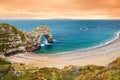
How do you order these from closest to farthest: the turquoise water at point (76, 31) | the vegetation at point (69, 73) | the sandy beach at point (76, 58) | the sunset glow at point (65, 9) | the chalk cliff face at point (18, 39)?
the vegetation at point (69, 73), the sunset glow at point (65, 9), the turquoise water at point (76, 31), the sandy beach at point (76, 58), the chalk cliff face at point (18, 39)

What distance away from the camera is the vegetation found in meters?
8.49

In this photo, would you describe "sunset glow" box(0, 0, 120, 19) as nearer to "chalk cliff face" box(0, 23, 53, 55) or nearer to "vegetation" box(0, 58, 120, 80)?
"chalk cliff face" box(0, 23, 53, 55)

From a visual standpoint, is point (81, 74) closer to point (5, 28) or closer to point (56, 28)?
point (56, 28)

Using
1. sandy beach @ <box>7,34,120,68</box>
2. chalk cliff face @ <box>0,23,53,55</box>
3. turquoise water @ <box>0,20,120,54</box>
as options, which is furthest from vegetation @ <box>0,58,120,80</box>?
chalk cliff face @ <box>0,23,53,55</box>

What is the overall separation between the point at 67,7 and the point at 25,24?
1421 mm

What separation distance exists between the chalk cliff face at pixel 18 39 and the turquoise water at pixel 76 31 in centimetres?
36

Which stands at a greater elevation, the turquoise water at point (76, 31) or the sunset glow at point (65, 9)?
the sunset glow at point (65, 9)

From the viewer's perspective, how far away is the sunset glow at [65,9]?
986 centimetres

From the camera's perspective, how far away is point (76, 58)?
Answer: 34.8 ft

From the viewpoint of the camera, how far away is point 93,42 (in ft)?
34.1

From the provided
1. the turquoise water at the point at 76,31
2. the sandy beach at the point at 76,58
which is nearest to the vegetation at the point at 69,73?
the sandy beach at the point at 76,58

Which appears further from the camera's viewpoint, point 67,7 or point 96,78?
point 67,7

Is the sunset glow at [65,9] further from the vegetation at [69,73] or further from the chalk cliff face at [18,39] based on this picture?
the vegetation at [69,73]

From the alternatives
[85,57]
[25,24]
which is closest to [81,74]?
[85,57]
